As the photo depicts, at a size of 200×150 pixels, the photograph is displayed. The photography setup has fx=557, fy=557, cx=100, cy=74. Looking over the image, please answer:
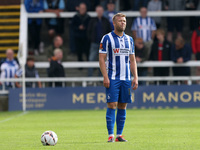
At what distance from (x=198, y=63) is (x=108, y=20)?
11.8 feet

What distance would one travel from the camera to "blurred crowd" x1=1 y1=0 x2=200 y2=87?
62.7 ft

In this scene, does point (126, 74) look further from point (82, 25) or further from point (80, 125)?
point (82, 25)

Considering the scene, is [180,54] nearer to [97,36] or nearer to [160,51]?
[160,51]

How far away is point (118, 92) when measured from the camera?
9.01m

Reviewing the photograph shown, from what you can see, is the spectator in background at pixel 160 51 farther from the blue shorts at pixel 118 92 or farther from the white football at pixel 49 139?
the white football at pixel 49 139

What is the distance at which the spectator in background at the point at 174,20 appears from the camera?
2141 cm

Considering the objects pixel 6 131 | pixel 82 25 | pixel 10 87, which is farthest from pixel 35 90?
pixel 6 131

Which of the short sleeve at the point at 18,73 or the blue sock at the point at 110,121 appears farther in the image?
the short sleeve at the point at 18,73

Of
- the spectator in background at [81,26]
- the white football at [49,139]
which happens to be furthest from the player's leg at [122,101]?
the spectator in background at [81,26]

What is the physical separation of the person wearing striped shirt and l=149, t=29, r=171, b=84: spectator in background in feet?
34.0

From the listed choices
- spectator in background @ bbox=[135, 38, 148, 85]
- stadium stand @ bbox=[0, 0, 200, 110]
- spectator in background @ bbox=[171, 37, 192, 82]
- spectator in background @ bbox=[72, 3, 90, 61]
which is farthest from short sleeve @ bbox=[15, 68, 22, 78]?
spectator in background @ bbox=[171, 37, 192, 82]

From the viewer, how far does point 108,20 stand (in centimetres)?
1989

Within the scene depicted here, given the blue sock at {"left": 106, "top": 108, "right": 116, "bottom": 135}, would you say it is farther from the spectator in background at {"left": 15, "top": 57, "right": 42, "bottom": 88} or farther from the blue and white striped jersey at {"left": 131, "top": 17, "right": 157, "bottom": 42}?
the blue and white striped jersey at {"left": 131, "top": 17, "right": 157, "bottom": 42}

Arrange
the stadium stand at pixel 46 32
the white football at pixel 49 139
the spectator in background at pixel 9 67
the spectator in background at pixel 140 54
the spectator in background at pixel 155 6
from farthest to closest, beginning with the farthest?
the spectator in background at pixel 155 6 < the stadium stand at pixel 46 32 < the spectator in background at pixel 140 54 < the spectator in background at pixel 9 67 < the white football at pixel 49 139
